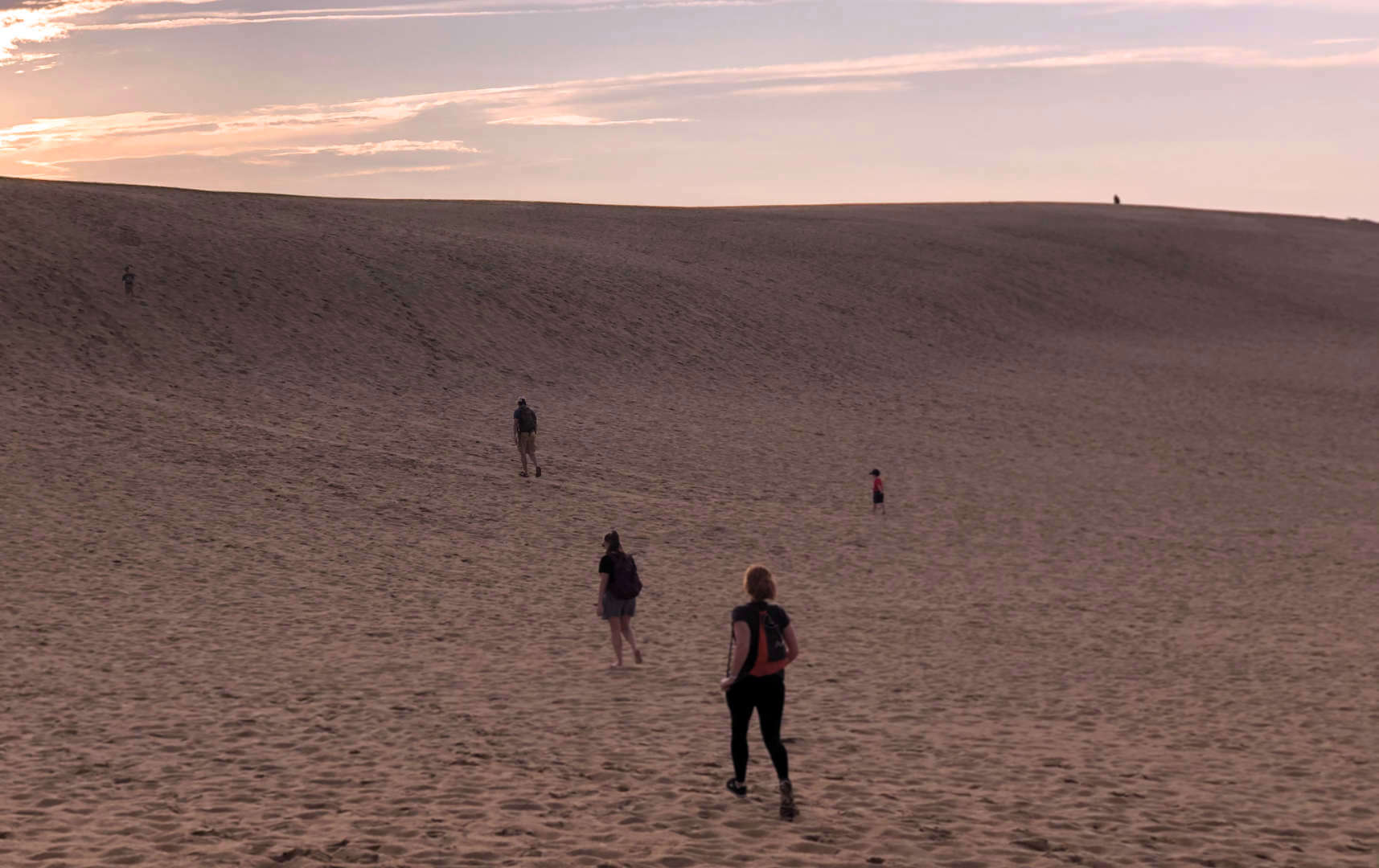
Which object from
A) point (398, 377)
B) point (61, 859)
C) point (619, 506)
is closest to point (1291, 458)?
point (619, 506)

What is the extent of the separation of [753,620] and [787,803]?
4.19 ft

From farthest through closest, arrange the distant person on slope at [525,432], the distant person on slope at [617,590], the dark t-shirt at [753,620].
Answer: the distant person on slope at [525,432], the distant person on slope at [617,590], the dark t-shirt at [753,620]

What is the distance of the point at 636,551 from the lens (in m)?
20.8

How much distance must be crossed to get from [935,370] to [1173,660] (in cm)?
2799

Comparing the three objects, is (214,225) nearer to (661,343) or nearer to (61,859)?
(661,343)

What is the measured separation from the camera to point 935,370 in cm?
4219

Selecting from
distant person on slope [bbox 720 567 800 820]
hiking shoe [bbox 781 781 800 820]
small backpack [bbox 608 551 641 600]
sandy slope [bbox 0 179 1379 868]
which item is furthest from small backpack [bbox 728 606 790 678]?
small backpack [bbox 608 551 641 600]

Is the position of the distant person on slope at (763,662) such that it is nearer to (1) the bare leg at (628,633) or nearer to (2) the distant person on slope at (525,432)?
(1) the bare leg at (628,633)

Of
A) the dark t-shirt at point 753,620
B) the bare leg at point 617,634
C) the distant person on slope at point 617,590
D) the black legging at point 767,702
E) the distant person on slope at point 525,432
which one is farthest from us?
the distant person on slope at point 525,432

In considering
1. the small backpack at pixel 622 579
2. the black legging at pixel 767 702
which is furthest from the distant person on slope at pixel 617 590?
the black legging at pixel 767 702

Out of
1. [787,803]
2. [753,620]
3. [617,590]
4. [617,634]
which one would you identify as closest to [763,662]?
[753,620]

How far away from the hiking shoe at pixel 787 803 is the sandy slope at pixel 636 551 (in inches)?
4.8

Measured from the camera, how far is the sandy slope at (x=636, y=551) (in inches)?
358

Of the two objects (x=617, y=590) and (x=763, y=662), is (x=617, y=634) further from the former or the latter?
(x=763, y=662)
